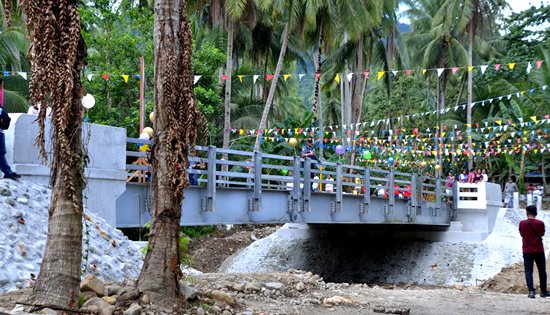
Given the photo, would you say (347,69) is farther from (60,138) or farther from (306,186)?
(60,138)

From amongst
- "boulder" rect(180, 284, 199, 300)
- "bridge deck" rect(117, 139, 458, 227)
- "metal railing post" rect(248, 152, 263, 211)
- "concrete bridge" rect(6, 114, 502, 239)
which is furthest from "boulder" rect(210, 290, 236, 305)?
"metal railing post" rect(248, 152, 263, 211)

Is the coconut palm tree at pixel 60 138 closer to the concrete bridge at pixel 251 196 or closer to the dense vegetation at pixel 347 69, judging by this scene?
the concrete bridge at pixel 251 196

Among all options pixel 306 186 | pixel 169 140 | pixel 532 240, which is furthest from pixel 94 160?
pixel 306 186

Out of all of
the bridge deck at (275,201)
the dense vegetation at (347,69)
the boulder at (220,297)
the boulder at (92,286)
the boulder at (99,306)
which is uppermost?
the dense vegetation at (347,69)

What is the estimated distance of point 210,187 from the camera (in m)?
17.3

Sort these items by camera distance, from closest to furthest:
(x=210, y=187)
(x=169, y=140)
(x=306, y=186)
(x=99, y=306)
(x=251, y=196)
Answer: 1. (x=99, y=306)
2. (x=169, y=140)
3. (x=210, y=187)
4. (x=251, y=196)
5. (x=306, y=186)

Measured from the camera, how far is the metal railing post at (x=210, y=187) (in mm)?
16891

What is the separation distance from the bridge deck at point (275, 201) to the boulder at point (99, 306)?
18.3 feet

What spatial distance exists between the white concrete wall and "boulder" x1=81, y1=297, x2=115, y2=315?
4.35m

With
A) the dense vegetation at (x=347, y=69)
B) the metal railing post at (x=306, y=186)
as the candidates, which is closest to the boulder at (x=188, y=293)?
the metal railing post at (x=306, y=186)

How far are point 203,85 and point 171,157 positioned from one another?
1022 inches

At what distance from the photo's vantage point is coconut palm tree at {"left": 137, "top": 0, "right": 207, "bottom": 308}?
32.0 feet

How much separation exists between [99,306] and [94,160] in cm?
565

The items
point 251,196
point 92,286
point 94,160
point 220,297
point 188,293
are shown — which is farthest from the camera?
point 251,196
